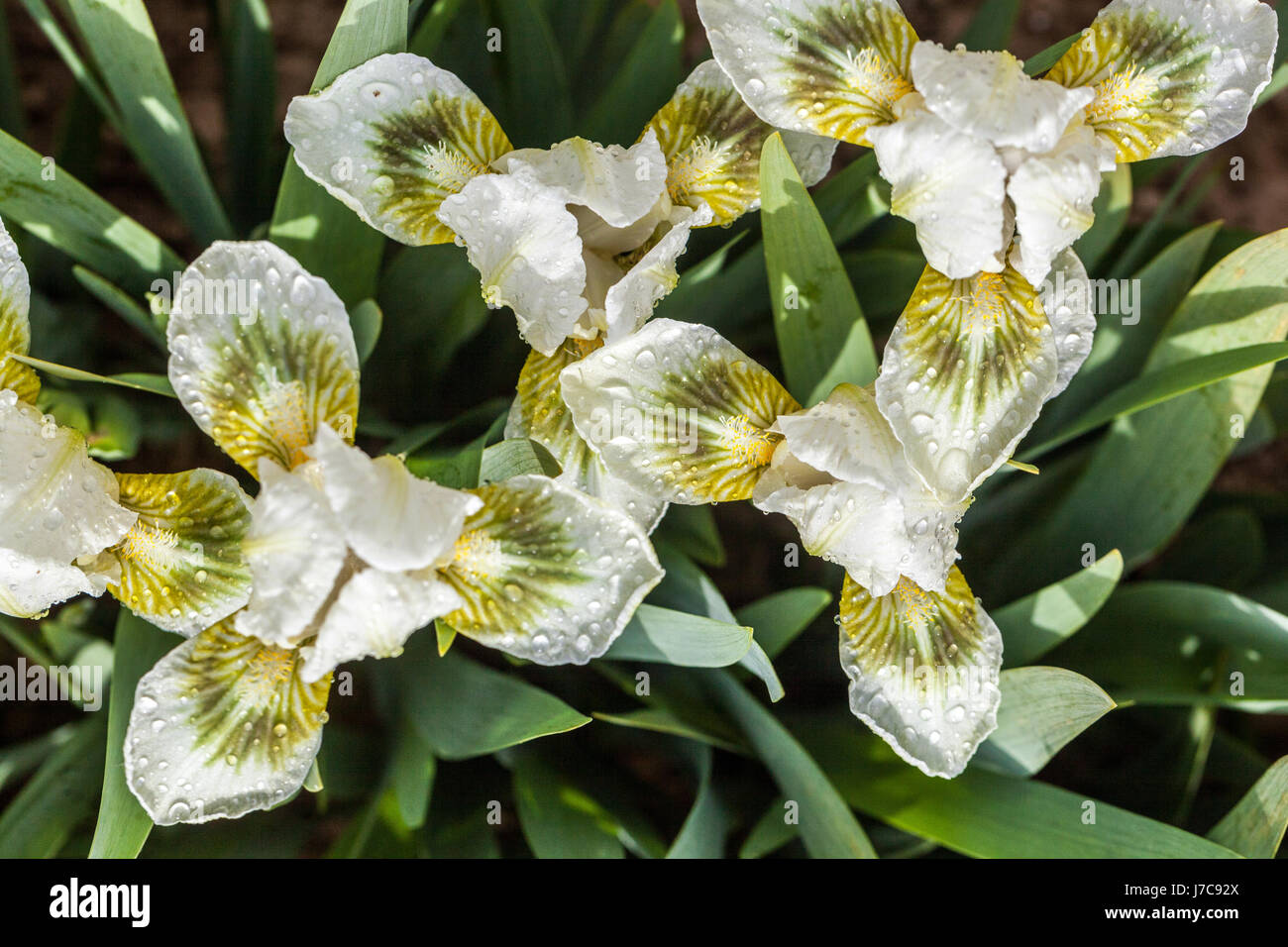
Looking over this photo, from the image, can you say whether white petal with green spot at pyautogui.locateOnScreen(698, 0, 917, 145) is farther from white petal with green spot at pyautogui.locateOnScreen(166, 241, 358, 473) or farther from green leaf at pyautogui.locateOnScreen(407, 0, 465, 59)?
white petal with green spot at pyautogui.locateOnScreen(166, 241, 358, 473)

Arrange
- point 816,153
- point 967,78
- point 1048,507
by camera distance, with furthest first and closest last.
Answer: point 1048,507 → point 816,153 → point 967,78

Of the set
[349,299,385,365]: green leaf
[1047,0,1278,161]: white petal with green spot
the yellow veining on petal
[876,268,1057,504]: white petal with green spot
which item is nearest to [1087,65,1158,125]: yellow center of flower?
[1047,0,1278,161]: white petal with green spot

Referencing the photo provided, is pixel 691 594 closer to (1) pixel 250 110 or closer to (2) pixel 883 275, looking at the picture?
(2) pixel 883 275

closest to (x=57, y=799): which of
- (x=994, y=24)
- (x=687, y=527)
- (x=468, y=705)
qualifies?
(x=468, y=705)

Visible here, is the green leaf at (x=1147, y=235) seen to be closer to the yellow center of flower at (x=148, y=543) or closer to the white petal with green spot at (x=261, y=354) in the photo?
the white petal with green spot at (x=261, y=354)
